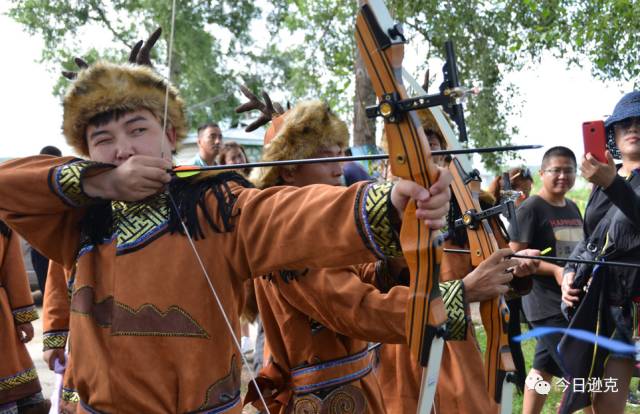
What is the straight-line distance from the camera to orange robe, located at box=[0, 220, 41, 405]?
337 centimetres

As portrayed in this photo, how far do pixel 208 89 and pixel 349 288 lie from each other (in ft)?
55.7

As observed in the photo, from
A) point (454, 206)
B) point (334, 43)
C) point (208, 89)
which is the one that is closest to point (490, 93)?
point (334, 43)

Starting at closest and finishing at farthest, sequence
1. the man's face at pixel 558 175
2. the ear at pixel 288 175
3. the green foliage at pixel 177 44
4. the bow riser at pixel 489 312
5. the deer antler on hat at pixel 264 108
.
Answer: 1. the bow riser at pixel 489 312
2. the ear at pixel 288 175
3. the deer antler on hat at pixel 264 108
4. the man's face at pixel 558 175
5. the green foliage at pixel 177 44

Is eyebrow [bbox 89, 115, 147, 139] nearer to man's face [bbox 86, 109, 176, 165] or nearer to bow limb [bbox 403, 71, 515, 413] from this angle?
man's face [bbox 86, 109, 176, 165]

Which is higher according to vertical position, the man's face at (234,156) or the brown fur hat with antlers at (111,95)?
the brown fur hat with antlers at (111,95)

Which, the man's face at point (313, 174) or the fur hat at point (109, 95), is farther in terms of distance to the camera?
the man's face at point (313, 174)

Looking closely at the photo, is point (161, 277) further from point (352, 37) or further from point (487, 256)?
point (352, 37)

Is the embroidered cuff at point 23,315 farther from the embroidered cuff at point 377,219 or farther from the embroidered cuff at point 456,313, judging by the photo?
the embroidered cuff at point 377,219

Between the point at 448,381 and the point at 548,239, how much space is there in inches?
78.2

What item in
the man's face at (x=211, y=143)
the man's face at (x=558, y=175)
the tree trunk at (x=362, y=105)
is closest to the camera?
the man's face at (x=558, y=175)

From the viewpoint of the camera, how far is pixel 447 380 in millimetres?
2561

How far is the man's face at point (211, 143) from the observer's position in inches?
237

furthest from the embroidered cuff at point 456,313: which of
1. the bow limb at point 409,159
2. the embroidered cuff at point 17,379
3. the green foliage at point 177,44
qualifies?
the green foliage at point 177,44

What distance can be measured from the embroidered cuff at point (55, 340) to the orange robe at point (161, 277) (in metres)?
1.13
